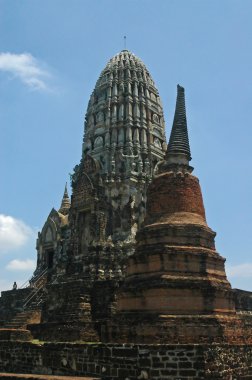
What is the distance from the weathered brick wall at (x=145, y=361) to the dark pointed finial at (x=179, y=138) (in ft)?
29.3

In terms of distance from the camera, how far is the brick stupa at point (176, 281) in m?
15.9

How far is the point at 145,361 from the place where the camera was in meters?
13.2

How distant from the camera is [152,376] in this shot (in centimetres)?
1302

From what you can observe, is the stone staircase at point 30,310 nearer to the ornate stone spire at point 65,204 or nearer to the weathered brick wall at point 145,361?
the ornate stone spire at point 65,204

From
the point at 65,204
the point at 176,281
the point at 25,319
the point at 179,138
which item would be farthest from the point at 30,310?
the point at 176,281

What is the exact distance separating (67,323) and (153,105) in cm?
2311

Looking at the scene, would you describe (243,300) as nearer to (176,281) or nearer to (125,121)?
(125,121)

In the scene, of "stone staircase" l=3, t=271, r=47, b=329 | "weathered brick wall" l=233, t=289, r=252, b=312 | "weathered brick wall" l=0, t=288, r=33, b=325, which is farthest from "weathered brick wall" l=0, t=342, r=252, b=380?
"weathered brick wall" l=233, t=289, r=252, b=312

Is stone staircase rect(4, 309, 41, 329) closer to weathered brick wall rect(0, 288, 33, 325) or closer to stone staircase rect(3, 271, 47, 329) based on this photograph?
stone staircase rect(3, 271, 47, 329)

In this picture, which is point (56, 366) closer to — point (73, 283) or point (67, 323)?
point (67, 323)

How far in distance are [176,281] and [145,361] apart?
398 centimetres

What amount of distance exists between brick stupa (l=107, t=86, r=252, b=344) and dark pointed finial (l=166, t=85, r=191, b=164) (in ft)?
3.05

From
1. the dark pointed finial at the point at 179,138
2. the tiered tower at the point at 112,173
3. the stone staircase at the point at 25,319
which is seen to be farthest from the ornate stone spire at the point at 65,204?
the dark pointed finial at the point at 179,138

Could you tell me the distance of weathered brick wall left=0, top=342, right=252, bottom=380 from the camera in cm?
1285
